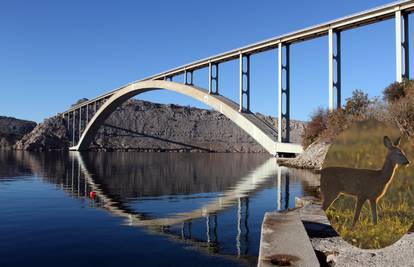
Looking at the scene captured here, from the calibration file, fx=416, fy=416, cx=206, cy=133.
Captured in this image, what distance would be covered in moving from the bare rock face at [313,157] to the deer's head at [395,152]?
3246cm

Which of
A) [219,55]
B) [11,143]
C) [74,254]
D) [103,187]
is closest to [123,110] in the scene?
[11,143]

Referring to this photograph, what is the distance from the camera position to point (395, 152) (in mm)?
5164

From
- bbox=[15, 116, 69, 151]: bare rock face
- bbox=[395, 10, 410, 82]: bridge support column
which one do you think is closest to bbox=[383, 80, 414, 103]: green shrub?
bbox=[395, 10, 410, 82]: bridge support column

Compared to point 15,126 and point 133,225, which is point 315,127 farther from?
point 15,126

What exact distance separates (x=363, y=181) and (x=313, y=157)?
34.2m

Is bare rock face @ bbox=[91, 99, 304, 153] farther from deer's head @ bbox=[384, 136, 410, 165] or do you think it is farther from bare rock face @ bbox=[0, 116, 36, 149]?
deer's head @ bbox=[384, 136, 410, 165]

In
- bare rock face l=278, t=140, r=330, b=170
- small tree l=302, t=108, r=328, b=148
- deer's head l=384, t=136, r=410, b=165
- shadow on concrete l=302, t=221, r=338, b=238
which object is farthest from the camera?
small tree l=302, t=108, r=328, b=148

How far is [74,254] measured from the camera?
9.02 m

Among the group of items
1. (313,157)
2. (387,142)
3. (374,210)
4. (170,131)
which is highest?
(170,131)

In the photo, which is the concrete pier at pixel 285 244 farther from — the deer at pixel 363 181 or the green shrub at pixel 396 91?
the green shrub at pixel 396 91

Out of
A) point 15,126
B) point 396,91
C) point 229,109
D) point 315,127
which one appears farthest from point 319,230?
point 15,126

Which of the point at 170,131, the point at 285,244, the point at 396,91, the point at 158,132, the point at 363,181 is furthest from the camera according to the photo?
the point at 170,131

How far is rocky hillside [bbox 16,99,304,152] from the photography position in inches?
4656

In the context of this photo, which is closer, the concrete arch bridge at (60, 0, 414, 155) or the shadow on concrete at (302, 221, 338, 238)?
the shadow on concrete at (302, 221, 338, 238)
